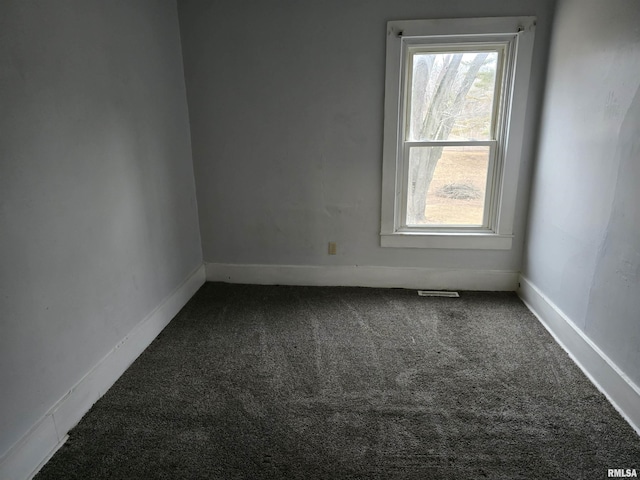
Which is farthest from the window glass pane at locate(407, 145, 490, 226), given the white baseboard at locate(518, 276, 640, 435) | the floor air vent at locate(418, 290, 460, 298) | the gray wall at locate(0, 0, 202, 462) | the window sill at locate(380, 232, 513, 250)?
the gray wall at locate(0, 0, 202, 462)

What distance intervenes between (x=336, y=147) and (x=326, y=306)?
49.0 inches

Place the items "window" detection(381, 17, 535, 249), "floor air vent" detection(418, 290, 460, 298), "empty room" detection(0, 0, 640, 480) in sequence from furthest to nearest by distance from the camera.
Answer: "floor air vent" detection(418, 290, 460, 298) < "window" detection(381, 17, 535, 249) < "empty room" detection(0, 0, 640, 480)

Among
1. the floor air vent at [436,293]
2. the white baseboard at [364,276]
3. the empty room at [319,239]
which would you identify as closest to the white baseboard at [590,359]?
the empty room at [319,239]

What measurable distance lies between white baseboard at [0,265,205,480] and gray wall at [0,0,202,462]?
4 centimetres

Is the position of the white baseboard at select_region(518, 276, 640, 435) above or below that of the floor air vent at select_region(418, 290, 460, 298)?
above

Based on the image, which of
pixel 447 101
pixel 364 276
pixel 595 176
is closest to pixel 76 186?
pixel 364 276

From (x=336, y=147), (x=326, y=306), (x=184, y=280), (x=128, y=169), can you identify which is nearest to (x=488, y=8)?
(x=336, y=147)

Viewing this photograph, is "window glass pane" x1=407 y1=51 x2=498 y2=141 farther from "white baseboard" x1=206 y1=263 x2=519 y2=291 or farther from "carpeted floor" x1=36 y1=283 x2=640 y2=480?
"carpeted floor" x1=36 y1=283 x2=640 y2=480

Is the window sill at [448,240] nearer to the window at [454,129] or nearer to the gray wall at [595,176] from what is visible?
the window at [454,129]

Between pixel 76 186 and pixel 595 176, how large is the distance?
A: 2.65 meters

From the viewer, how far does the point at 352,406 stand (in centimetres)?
188

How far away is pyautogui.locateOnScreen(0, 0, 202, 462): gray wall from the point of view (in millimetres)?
1474

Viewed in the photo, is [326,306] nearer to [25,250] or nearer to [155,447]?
[155,447]

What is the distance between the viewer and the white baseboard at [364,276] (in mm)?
3152
